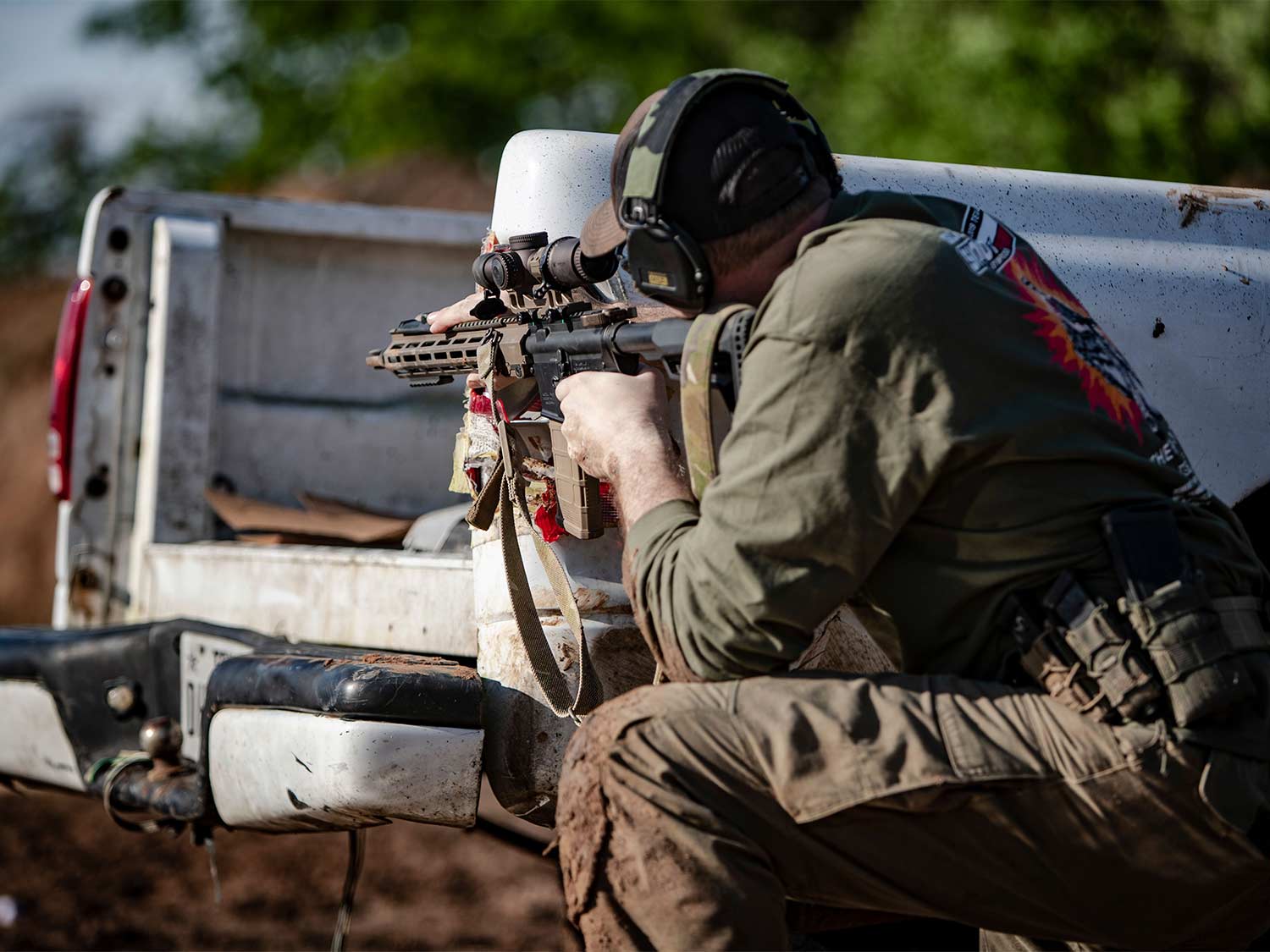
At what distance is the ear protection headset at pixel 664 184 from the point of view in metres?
1.99

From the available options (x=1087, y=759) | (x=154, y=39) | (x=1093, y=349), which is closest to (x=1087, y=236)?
(x=1093, y=349)

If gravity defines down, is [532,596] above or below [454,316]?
below

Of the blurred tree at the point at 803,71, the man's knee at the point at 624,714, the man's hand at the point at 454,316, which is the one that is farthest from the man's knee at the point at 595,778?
the blurred tree at the point at 803,71

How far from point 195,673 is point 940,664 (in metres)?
1.69

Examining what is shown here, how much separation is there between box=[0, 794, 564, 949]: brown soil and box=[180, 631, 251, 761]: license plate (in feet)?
4.31

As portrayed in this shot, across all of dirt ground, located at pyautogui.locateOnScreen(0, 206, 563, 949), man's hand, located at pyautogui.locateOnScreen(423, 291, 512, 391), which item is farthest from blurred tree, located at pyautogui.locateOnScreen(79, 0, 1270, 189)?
man's hand, located at pyautogui.locateOnScreen(423, 291, 512, 391)

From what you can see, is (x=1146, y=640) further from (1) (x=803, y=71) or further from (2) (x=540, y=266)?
(1) (x=803, y=71)

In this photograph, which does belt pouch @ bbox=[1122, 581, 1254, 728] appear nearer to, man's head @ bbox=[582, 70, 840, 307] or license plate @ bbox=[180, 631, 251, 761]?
man's head @ bbox=[582, 70, 840, 307]

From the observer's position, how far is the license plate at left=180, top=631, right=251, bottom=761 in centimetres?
298

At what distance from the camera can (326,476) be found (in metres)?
4.04

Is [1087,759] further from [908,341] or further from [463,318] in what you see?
[463,318]

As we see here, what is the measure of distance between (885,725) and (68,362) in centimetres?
273

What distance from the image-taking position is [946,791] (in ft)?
5.91

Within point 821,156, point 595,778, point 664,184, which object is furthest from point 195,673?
point 821,156
